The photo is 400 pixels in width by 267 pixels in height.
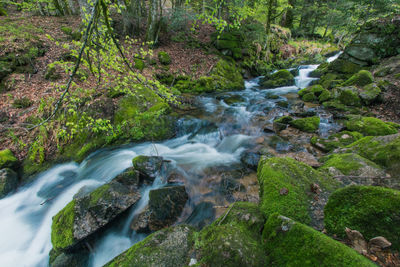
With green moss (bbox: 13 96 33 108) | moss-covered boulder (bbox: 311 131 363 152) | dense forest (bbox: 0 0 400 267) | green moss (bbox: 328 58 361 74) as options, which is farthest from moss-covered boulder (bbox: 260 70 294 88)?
green moss (bbox: 13 96 33 108)

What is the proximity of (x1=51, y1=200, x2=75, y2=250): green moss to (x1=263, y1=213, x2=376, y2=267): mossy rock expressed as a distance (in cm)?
354

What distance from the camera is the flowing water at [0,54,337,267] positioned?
12.7ft

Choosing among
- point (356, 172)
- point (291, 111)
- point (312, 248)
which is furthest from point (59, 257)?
point (291, 111)

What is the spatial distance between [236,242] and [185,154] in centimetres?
469

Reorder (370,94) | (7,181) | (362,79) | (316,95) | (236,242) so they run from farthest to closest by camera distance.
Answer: (316,95)
(362,79)
(370,94)
(7,181)
(236,242)

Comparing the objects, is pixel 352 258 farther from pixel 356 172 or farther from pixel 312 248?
pixel 356 172

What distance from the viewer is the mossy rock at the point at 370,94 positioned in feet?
24.0

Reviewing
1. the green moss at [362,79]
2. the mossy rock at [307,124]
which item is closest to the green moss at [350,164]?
the mossy rock at [307,124]

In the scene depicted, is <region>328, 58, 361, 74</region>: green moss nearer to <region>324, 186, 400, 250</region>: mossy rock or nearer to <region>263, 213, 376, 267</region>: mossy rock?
<region>324, 186, 400, 250</region>: mossy rock

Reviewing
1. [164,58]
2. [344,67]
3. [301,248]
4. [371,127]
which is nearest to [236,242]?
[301,248]

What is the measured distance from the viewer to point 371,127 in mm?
5508

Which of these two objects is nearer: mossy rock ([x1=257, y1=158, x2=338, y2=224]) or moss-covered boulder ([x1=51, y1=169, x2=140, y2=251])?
mossy rock ([x1=257, y1=158, x2=338, y2=224])

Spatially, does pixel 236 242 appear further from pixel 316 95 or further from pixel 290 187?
pixel 316 95

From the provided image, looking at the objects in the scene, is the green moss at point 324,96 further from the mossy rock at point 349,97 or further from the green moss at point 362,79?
the green moss at point 362,79
